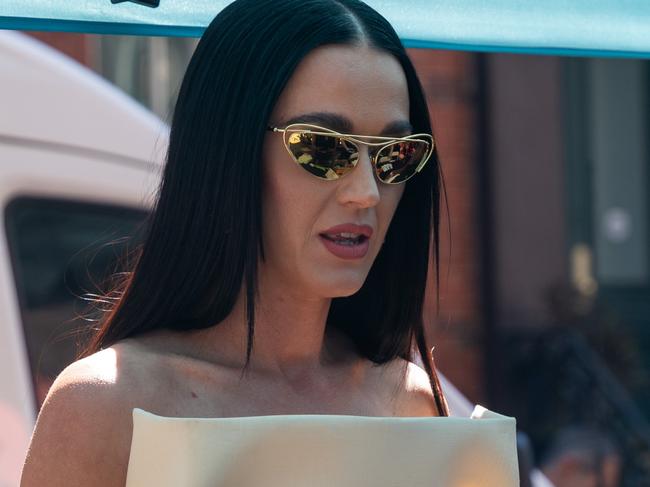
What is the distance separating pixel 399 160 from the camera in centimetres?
178

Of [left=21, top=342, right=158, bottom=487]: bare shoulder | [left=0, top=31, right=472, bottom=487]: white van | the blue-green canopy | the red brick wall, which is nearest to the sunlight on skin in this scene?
[left=21, top=342, right=158, bottom=487]: bare shoulder

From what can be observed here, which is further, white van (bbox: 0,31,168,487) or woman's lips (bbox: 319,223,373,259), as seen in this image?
white van (bbox: 0,31,168,487)

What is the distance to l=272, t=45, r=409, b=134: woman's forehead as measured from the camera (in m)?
1.73

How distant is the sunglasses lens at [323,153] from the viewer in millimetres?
1703

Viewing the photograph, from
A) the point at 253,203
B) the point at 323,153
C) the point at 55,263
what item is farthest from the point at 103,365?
the point at 55,263

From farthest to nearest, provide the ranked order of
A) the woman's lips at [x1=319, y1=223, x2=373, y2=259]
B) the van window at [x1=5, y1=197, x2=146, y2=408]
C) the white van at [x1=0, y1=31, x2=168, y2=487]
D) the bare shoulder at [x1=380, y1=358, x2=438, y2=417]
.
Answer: the van window at [x1=5, y1=197, x2=146, y2=408], the white van at [x1=0, y1=31, x2=168, y2=487], the bare shoulder at [x1=380, y1=358, x2=438, y2=417], the woman's lips at [x1=319, y1=223, x2=373, y2=259]

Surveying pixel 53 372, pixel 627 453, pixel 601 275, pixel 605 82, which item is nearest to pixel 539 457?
pixel 627 453

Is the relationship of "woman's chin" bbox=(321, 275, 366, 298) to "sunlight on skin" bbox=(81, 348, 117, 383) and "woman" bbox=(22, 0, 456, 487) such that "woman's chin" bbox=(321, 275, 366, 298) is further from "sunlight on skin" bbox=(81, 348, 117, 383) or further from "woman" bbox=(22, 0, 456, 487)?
"sunlight on skin" bbox=(81, 348, 117, 383)

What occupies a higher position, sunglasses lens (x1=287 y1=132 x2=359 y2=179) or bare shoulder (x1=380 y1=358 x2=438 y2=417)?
sunglasses lens (x1=287 y1=132 x2=359 y2=179)

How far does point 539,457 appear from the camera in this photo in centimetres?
775

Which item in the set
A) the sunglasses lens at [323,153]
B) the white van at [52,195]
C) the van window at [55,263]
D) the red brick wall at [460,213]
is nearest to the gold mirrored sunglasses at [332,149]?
the sunglasses lens at [323,153]

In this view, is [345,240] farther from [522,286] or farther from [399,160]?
[522,286]

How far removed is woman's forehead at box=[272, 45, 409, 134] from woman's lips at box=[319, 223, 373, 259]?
13 centimetres

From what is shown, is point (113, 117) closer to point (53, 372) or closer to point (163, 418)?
point (53, 372)
